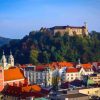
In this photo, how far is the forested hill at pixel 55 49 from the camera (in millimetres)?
41750

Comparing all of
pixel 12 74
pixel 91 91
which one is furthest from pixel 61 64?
pixel 91 91

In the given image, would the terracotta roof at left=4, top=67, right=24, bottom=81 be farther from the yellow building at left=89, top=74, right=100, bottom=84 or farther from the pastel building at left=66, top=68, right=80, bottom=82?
the pastel building at left=66, top=68, right=80, bottom=82

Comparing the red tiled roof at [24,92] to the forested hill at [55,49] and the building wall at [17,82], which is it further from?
the forested hill at [55,49]

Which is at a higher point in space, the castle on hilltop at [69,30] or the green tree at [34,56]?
the castle on hilltop at [69,30]

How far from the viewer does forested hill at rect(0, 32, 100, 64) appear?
41750 mm

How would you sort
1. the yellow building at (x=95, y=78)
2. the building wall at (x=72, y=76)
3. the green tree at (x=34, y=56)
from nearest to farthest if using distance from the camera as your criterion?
the yellow building at (x=95, y=78)
the building wall at (x=72, y=76)
the green tree at (x=34, y=56)

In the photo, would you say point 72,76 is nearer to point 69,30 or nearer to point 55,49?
point 55,49

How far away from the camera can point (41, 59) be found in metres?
41.5

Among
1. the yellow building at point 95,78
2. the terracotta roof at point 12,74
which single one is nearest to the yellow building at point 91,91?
the terracotta roof at point 12,74

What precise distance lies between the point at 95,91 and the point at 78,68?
12865 millimetres

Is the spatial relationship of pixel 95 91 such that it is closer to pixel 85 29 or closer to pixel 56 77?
pixel 56 77

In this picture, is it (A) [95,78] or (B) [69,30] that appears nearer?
(A) [95,78]

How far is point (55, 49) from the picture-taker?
42.5m

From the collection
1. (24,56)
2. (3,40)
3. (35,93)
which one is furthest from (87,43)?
(3,40)
